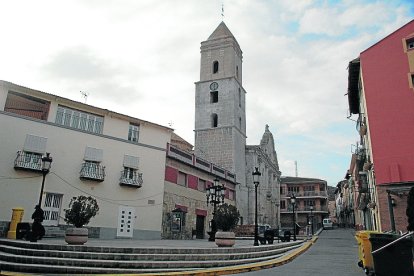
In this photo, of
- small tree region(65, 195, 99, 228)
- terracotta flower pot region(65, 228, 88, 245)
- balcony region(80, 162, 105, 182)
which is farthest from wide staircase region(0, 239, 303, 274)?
balcony region(80, 162, 105, 182)

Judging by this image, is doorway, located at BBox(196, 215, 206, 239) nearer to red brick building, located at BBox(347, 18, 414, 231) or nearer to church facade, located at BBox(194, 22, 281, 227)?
church facade, located at BBox(194, 22, 281, 227)

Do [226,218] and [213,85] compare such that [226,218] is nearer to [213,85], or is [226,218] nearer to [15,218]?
[15,218]

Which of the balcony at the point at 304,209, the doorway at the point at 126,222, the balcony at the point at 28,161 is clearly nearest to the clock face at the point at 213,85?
the doorway at the point at 126,222

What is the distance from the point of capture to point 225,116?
42125 mm

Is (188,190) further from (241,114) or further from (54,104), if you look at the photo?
(241,114)

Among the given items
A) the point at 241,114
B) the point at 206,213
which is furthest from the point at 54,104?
the point at 241,114

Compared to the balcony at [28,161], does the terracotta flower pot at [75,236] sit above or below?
below

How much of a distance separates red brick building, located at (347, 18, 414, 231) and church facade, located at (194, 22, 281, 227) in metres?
21.2

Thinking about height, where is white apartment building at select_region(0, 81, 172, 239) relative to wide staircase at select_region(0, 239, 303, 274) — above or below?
above

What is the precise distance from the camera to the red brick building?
1766cm

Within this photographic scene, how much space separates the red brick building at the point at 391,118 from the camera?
17.7m

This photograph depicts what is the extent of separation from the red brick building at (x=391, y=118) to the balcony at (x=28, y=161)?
63.6ft

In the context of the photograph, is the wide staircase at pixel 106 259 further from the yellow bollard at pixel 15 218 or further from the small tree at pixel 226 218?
the yellow bollard at pixel 15 218

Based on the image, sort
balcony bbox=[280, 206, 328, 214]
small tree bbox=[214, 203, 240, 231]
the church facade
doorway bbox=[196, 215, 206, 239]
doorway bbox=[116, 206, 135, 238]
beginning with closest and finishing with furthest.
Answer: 1. small tree bbox=[214, 203, 240, 231]
2. doorway bbox=[116, 206, 135, 238]
3. doorway bbox=[196, 215, 206, 239]
4. the church facade
5. balcony bbox=[280, 206, 328, 214]
